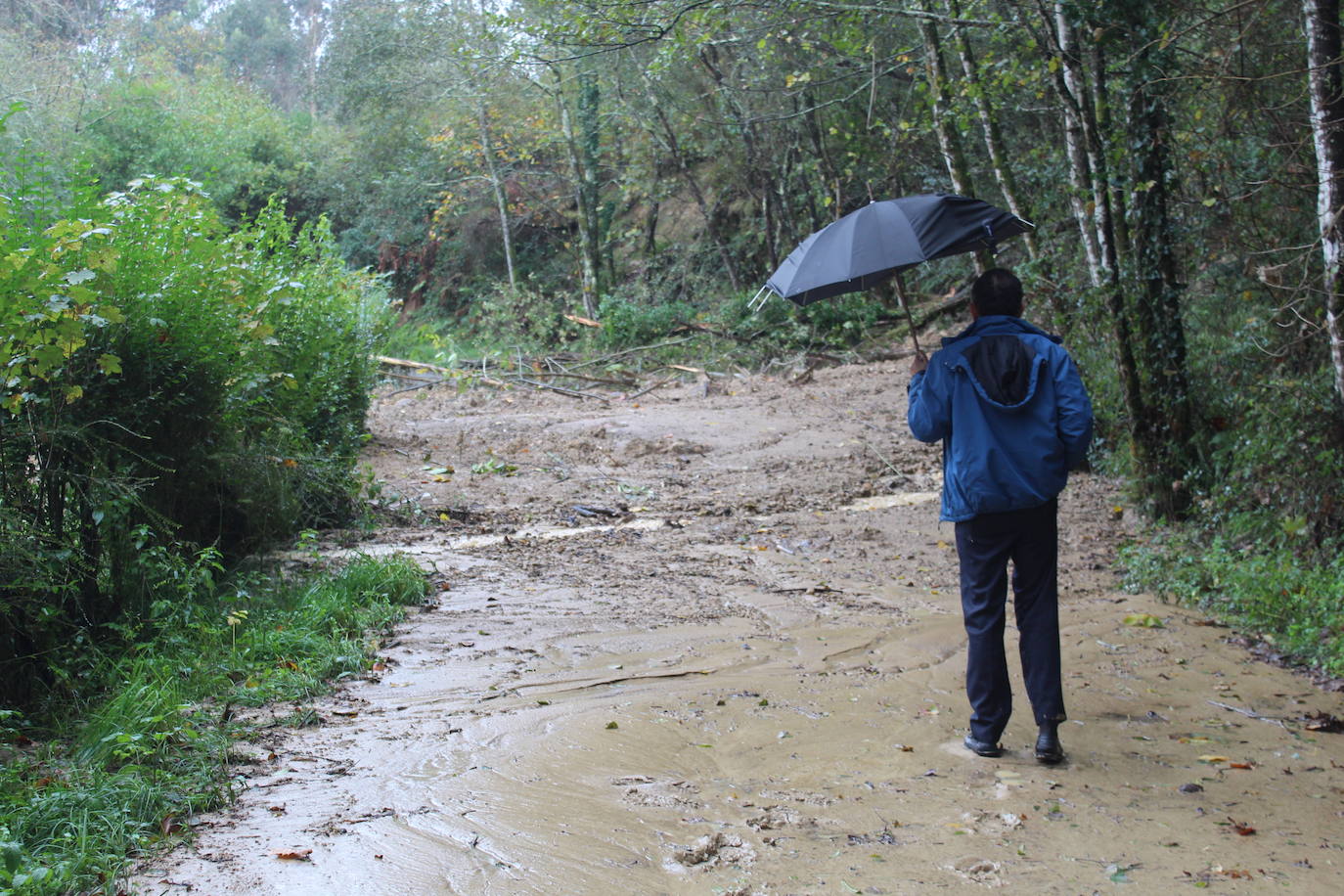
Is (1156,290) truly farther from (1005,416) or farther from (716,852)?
(716,852)

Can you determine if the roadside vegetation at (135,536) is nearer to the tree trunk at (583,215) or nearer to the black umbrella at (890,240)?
the black umbrella at (890,240)

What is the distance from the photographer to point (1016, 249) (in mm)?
17656

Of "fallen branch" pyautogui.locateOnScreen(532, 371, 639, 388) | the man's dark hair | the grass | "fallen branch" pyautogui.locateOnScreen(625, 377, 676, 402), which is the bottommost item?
the grass

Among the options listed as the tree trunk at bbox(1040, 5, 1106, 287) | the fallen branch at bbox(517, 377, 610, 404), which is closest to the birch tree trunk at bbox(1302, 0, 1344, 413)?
the tree trunk at bbox(1040, 5, 1106, 287)

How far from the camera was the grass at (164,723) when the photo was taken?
320 centimetres

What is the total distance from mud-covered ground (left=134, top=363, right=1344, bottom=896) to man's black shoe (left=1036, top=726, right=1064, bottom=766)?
0.09 m

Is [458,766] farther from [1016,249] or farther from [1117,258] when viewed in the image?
[1016,249]

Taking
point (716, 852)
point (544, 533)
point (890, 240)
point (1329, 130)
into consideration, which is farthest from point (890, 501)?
point (716, 852)

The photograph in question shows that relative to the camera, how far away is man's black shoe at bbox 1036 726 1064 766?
416 centimetres

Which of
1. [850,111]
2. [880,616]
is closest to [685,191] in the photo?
[850,111]

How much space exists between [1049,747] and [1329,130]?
4.69 m

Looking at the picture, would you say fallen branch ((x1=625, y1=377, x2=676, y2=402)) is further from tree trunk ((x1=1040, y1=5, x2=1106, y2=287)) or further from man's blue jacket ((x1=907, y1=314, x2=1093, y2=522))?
man's blue jacket ((x1=907, y1=314, x2=1093, y2=522))

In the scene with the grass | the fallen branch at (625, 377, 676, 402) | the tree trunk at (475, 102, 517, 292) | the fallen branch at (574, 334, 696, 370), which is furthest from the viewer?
the tree trunk at (475, 102, 517, 292)

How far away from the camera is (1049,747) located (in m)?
4.16
